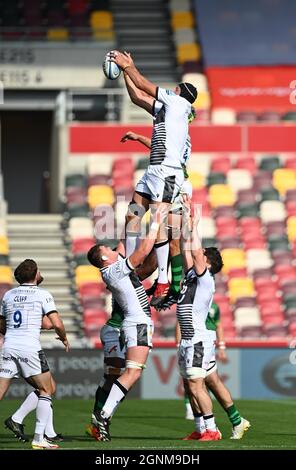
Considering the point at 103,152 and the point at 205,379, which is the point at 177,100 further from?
the point at 103,152

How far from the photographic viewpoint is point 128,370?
15078mm

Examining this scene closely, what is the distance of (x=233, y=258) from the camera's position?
29547 mm

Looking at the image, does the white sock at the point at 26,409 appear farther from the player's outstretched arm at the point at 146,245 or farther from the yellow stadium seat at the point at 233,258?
the yellow stadium seat at the point at 233,258

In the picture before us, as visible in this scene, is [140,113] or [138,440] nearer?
[138,440]

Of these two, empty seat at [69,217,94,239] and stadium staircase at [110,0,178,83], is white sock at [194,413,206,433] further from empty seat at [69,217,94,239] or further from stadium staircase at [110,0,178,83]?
stadium staircase at [110,0,178,83]

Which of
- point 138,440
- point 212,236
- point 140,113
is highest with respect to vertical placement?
point 140,113

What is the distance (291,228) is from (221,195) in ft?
5.21

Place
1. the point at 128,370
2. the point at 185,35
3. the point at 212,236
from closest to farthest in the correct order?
1. the point at 128,370
2. the point at 212,236
3. the point at 185,35

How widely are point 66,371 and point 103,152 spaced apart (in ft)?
23.8

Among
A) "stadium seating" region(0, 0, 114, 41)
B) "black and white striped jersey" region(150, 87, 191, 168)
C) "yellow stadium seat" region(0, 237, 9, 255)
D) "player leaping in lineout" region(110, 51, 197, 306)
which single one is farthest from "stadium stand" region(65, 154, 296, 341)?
"black and white striped jersey" region(150, 87, 191, 168)

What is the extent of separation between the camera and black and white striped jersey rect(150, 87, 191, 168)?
15.1 m

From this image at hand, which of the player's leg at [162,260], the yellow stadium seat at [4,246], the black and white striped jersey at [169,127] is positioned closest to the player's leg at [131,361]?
the player's leg at [162,260]

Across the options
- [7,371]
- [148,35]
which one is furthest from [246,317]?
[7,371]

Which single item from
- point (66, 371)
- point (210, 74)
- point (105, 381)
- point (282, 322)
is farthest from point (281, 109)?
point (105, 381)
